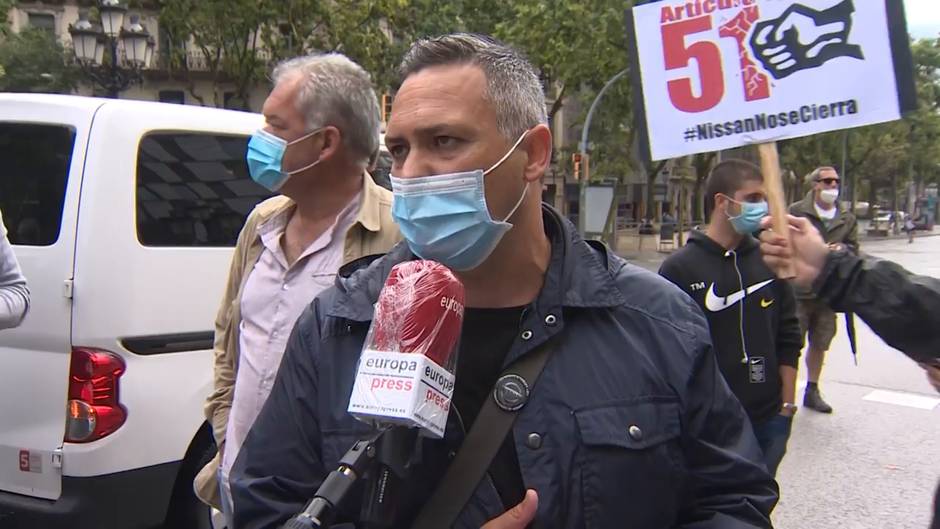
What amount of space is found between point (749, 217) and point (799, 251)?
175cm

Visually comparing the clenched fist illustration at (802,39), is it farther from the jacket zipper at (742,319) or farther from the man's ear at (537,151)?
the jacket zipper at (742,319)

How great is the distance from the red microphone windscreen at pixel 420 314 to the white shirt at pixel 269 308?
41.2 inches

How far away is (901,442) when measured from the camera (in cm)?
602

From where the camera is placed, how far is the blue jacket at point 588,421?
4.67ft

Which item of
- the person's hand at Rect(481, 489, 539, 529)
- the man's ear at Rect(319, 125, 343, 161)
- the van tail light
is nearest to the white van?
the van tail light

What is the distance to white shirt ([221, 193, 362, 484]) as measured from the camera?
7.75 feet

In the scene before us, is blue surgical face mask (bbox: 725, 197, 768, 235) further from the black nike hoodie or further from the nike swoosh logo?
the nike swoosh logo

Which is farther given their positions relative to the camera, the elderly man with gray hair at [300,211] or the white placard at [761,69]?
the elderly man with gray hair at [300,211]

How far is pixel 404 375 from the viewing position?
48.1 inches

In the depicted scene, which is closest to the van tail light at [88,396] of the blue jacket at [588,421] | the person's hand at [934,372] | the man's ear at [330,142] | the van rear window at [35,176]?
the van rear window at [35,176]

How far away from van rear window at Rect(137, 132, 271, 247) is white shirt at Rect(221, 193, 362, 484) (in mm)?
1129

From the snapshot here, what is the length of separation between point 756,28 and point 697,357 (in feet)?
3.81

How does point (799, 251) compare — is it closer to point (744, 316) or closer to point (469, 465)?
point (469, 465)

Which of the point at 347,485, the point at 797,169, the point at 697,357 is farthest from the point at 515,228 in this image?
the point at 797,169
